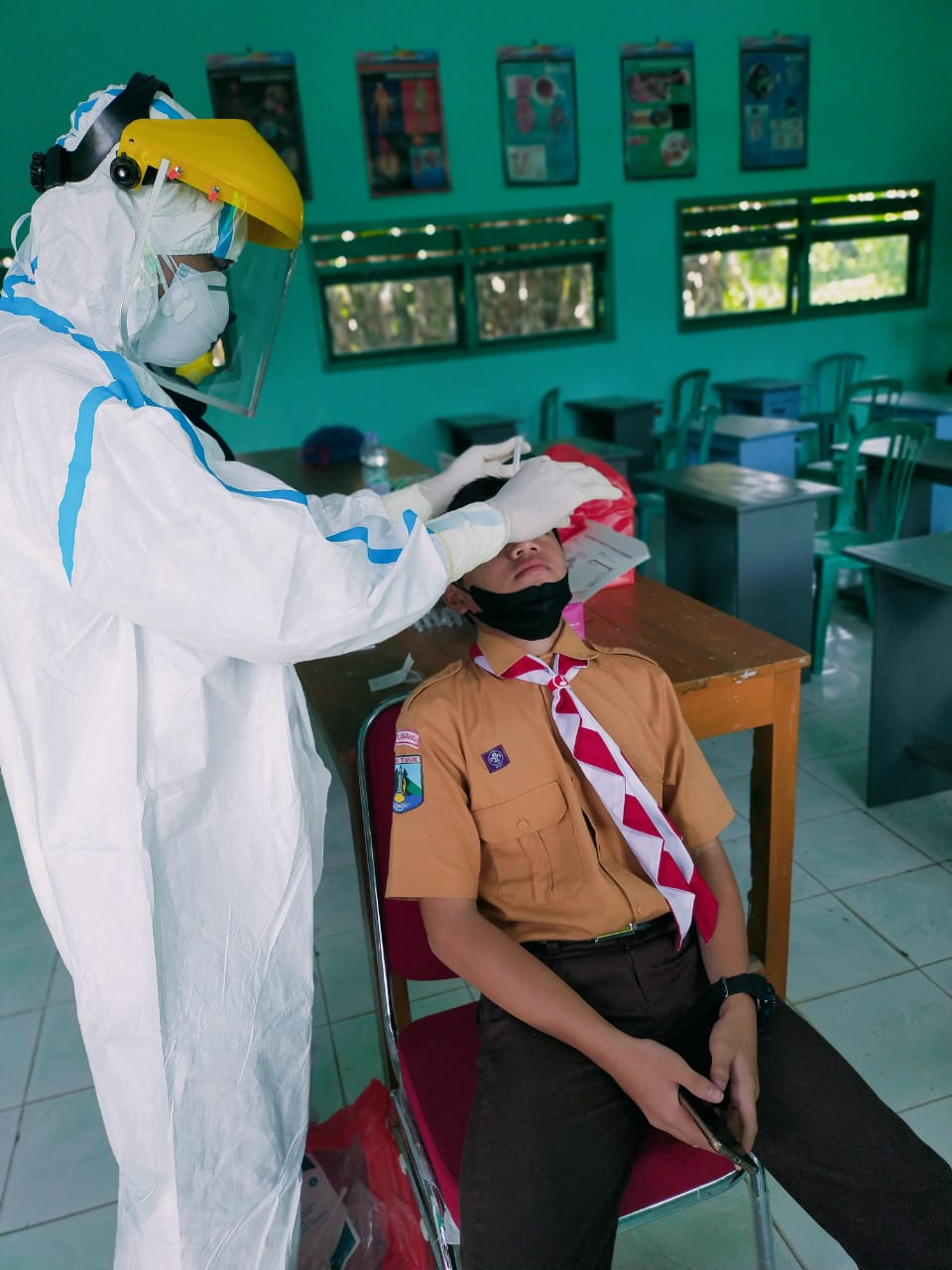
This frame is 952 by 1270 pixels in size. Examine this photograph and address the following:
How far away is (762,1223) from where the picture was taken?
3.56ft

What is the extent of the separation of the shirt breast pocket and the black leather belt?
0.06 meters

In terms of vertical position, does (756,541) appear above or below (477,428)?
below

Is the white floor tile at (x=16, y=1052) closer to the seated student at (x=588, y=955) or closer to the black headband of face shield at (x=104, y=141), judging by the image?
the seated student at (x=588, y=955)

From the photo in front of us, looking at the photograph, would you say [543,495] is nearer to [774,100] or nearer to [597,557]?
[597,557]

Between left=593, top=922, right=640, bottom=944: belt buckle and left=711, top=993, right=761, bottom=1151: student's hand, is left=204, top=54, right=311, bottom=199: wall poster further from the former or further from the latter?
left=711, top=993, right=761, bottom=1151: student's hand

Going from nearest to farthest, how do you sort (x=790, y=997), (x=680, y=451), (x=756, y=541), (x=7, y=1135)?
(x=7, y=1135) → (x=790, y=997) → (x=756, y=541) → (x=680, y=451)

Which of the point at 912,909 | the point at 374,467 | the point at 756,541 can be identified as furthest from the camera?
the point at 374,467

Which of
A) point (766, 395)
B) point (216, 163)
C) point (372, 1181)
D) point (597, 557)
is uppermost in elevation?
point (216, 163)

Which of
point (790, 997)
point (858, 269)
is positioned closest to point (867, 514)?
point (790, 997)

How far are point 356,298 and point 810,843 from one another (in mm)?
4603

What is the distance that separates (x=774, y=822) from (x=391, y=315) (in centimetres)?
501

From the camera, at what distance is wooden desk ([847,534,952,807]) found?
240cm

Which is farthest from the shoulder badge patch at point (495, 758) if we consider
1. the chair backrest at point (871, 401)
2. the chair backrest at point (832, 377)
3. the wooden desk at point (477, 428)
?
the chair backrest at point (832, 377)

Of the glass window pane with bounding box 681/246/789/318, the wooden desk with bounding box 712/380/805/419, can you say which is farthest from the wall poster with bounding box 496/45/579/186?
the wooden desk with bounding box 712/380/805/419
